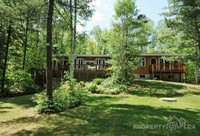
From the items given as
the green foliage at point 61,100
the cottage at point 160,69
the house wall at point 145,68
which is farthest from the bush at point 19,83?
the cottage at point 160,69

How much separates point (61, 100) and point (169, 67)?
19527 mm

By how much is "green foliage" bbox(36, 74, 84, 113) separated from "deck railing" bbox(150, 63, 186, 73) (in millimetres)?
16913

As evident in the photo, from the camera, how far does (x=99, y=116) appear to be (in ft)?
33.1

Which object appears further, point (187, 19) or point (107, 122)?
point (187, 19)

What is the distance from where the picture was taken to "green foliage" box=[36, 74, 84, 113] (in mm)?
11102

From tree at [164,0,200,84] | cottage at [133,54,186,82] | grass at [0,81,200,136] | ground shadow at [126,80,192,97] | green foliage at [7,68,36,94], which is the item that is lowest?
grass at [0,81,200,136]

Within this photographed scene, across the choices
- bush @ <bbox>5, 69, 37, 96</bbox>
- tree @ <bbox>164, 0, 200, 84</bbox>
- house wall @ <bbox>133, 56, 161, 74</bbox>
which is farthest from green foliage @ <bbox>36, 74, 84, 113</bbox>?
house wall @ <bbox>133, 56, 161, 74</bbox>

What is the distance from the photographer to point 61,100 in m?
12.0

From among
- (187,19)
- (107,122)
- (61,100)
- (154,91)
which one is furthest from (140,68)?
(107,122)

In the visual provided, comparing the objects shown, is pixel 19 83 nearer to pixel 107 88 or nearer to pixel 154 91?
pixel 107 88

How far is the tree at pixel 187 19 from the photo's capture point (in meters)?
18.3

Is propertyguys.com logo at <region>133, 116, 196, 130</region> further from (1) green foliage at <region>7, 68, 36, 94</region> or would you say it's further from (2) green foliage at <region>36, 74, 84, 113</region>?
(1) green foliage at <region>7, 68, 36, 94</region>

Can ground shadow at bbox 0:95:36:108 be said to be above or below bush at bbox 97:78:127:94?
below

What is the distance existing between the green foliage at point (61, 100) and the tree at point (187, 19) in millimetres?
10308
